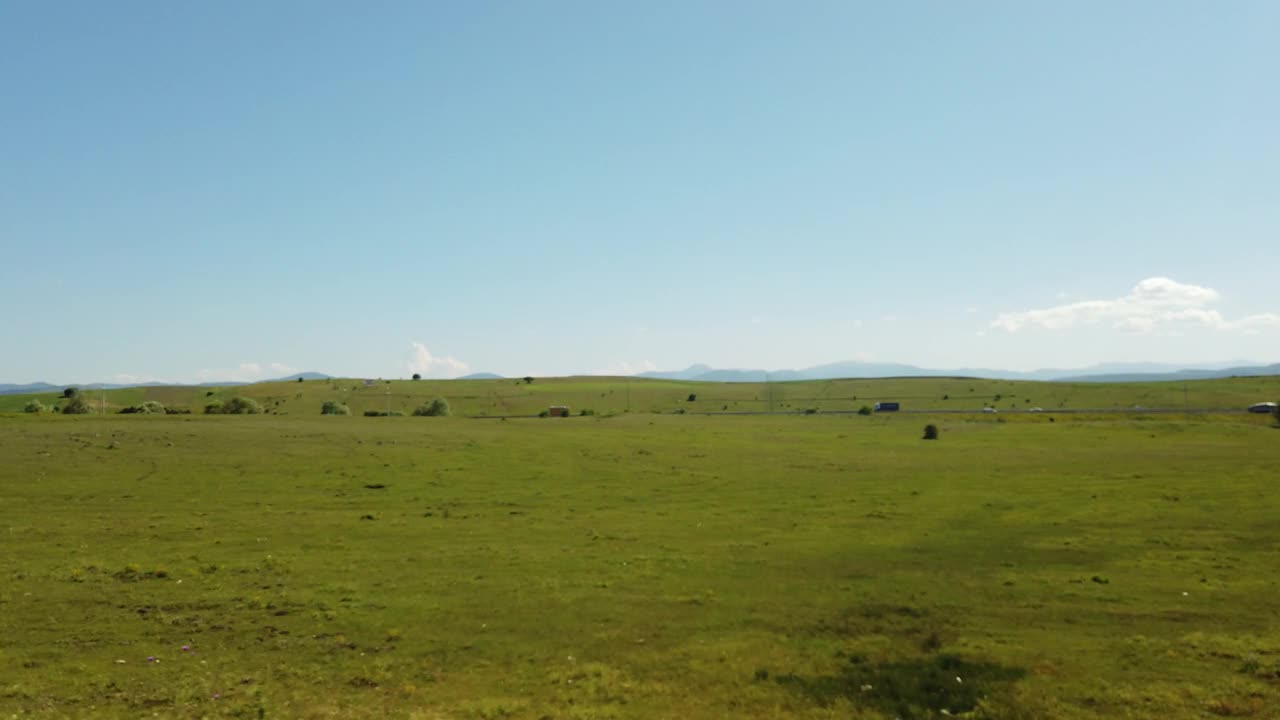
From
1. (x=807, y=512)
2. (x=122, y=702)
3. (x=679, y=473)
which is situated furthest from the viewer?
(x=679, y=473)

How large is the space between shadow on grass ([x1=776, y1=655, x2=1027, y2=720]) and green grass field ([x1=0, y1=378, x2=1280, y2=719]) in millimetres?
77

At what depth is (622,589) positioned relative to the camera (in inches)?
914

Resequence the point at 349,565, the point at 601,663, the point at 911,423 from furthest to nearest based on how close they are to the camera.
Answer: the point at 911,423
the point at 349,565
the point at 601,663

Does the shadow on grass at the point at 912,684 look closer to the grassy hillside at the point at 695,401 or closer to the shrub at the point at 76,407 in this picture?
the shrub at the point at 76,407

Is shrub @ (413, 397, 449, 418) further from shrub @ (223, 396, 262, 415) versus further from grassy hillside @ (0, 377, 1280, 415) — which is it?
shrub @ (223, 396, 262, 415)

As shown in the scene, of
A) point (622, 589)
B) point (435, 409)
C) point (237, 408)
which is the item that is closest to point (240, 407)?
point (237, 408)

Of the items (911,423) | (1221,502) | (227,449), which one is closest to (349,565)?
(227,449)

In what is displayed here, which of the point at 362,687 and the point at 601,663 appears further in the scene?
the point at 601,663

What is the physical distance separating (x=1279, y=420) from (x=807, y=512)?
329 ft

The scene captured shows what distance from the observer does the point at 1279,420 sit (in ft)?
333

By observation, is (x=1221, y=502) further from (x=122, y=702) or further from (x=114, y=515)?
(x=114, y=515)

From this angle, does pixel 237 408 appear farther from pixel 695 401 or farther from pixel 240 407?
pixel 695 401

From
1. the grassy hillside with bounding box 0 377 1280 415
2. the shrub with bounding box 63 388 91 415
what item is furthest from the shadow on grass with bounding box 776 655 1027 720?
the grassy hillside with bounding box 0 377 1280 415

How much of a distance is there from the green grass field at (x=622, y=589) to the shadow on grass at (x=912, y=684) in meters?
0.08
